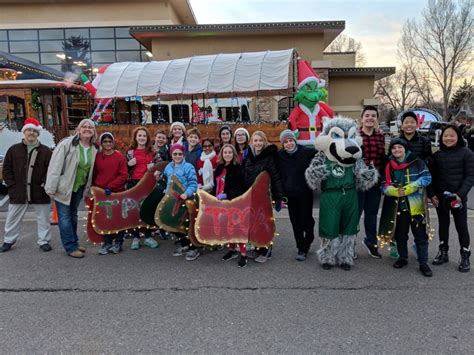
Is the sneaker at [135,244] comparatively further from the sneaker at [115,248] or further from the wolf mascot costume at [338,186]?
the wolf mascot costume at [338,186]

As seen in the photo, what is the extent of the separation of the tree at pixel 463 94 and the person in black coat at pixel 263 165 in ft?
107

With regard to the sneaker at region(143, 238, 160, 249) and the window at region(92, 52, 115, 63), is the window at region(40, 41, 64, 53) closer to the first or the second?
the window at region(92, 52, 115, 63)

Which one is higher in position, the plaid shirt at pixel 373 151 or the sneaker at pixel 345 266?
the plaid shirt at pixel 373 151

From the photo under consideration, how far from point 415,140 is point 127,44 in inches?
937

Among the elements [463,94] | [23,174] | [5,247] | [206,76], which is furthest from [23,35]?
[463,94]

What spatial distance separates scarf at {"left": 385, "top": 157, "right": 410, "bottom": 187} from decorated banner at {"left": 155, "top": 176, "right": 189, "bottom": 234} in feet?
8.06

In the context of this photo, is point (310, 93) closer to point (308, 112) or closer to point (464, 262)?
point (308, 112)

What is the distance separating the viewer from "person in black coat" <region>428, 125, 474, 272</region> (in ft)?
13.3

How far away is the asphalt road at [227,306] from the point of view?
2.79m

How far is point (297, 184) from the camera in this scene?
4379mm

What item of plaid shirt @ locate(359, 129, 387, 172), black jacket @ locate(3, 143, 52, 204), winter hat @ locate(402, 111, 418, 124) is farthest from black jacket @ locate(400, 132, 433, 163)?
black jacket @ locate(3, 143, 52, 204)

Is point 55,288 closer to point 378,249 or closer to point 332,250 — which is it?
point 332,250

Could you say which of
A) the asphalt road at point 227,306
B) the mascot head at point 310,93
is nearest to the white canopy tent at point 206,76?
the mascot head at point 310,93

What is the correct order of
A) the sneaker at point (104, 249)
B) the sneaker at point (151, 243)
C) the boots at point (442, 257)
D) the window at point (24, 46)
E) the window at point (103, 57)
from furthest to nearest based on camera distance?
the window at point (24, 46)
the window at point (103, 57)
the sneaker at point (151, 243)
the sneaker at point (104, 249)
the boots at point (442, 257)
